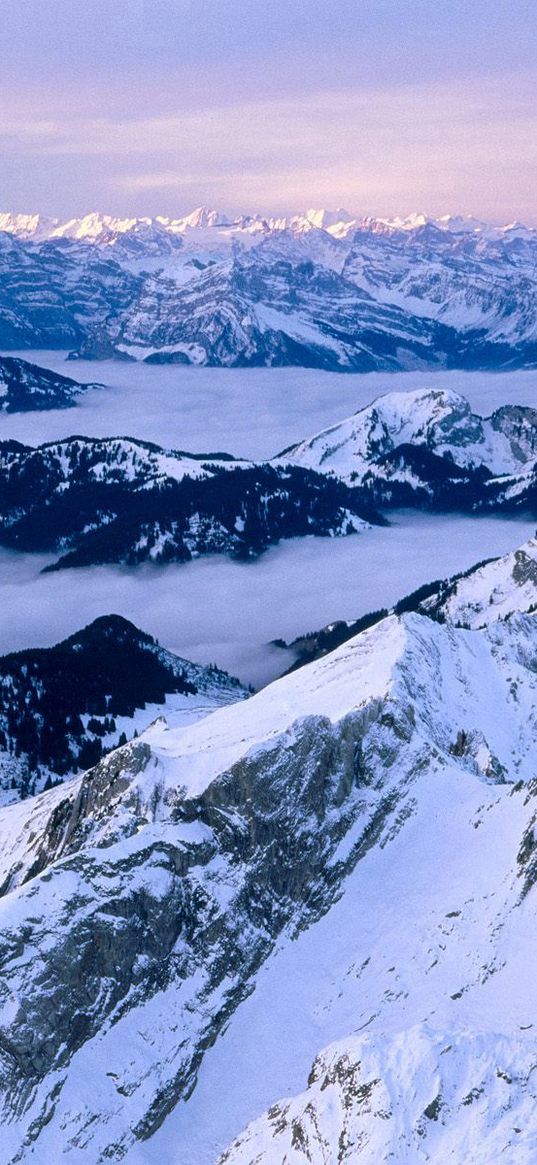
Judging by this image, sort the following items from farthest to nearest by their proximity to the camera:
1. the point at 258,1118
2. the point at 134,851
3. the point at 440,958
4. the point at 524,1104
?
1. the point at 134,851
2. the point at 440,958
3. the point at 258,1118
4. the point at 524,1104

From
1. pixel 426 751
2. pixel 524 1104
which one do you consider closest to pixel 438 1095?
pixel 524 1104

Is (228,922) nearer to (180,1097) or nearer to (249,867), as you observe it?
(249,867)

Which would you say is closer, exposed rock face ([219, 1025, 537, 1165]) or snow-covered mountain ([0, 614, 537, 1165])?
exposed rock face ([219, 1025, 537, 1165])

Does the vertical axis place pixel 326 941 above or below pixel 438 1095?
below

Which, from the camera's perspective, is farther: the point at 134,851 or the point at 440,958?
the point at 134,851

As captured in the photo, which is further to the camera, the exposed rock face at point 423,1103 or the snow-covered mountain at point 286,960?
the snow-covered mountain at point 286,960

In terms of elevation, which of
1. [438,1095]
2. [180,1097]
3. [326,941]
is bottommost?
[180,1097]

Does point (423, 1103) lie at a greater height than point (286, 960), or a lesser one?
greater

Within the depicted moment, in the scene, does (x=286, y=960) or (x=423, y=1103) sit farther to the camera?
(x=286, y=960)
